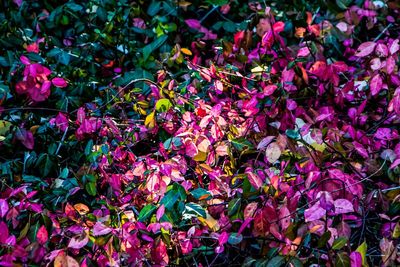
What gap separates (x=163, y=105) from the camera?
1.99 metres

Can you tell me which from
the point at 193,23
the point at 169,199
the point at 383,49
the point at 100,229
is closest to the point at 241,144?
the point at 169,199

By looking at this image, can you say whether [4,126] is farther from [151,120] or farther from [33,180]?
[151,120]

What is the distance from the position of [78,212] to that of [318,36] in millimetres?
1501

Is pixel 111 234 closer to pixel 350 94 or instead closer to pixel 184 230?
pixel 184 230

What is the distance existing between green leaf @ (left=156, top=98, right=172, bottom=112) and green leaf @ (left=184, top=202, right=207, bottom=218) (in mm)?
471

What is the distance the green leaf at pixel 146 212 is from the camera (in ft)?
5.31

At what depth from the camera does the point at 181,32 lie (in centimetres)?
283

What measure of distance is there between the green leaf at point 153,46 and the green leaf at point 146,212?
3.67 feet

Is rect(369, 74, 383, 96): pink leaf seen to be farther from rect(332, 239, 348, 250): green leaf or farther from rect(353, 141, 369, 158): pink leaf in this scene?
rect(332, 239, 348, 250): green leaf

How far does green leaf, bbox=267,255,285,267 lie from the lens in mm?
1451

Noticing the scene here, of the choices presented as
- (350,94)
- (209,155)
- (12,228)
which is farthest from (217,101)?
(12,228)

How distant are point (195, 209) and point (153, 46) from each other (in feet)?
3.93

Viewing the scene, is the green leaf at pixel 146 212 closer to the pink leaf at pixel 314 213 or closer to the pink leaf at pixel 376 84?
the pink leaf at pixel 314 213

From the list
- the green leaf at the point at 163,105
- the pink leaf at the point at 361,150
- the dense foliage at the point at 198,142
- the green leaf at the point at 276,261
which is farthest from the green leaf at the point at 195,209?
the pink leaf at the point at 361,150
